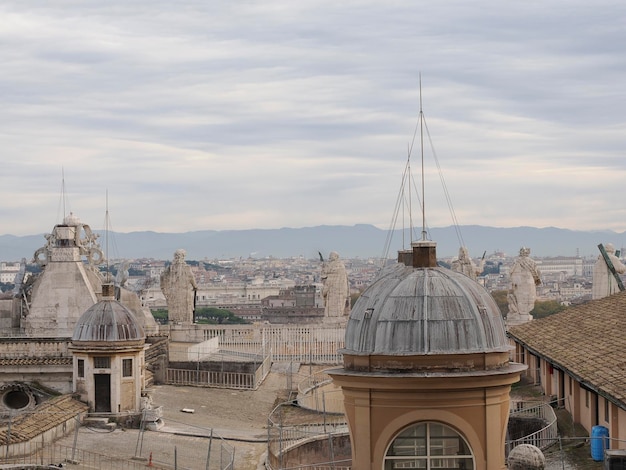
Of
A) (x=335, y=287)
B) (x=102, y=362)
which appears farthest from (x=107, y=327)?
(x=335, y=287)

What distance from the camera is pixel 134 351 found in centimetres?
3697

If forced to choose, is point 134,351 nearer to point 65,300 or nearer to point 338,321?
point 65,300

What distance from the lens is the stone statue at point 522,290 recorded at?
52.0 meters

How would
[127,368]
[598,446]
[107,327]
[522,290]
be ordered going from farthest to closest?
[522,290] → [127,368] → [107,327] → [598,446]

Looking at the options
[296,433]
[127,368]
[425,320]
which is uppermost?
[425,320]

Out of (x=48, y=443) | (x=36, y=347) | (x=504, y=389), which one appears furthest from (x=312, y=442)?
(x=36, y=347)

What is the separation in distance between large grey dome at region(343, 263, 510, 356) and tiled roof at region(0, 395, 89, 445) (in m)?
15.0

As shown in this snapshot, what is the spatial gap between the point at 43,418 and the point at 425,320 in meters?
18.7

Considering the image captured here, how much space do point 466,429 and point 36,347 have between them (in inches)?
1078

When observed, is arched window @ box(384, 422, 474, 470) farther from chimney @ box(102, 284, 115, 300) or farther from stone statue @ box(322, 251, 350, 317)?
stone statue @ box(322, 251, 350, 317)

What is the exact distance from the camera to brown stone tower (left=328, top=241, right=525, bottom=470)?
15.6 meters

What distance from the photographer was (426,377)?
15.5 m

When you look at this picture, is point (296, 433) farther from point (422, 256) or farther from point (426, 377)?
point (426, 377)

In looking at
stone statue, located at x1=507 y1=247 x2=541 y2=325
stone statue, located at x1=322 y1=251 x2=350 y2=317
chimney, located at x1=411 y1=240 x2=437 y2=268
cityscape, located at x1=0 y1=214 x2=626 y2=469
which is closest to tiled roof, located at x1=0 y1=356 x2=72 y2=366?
cityscape, located at x1=0 y1=214 x2=626 y2=469
